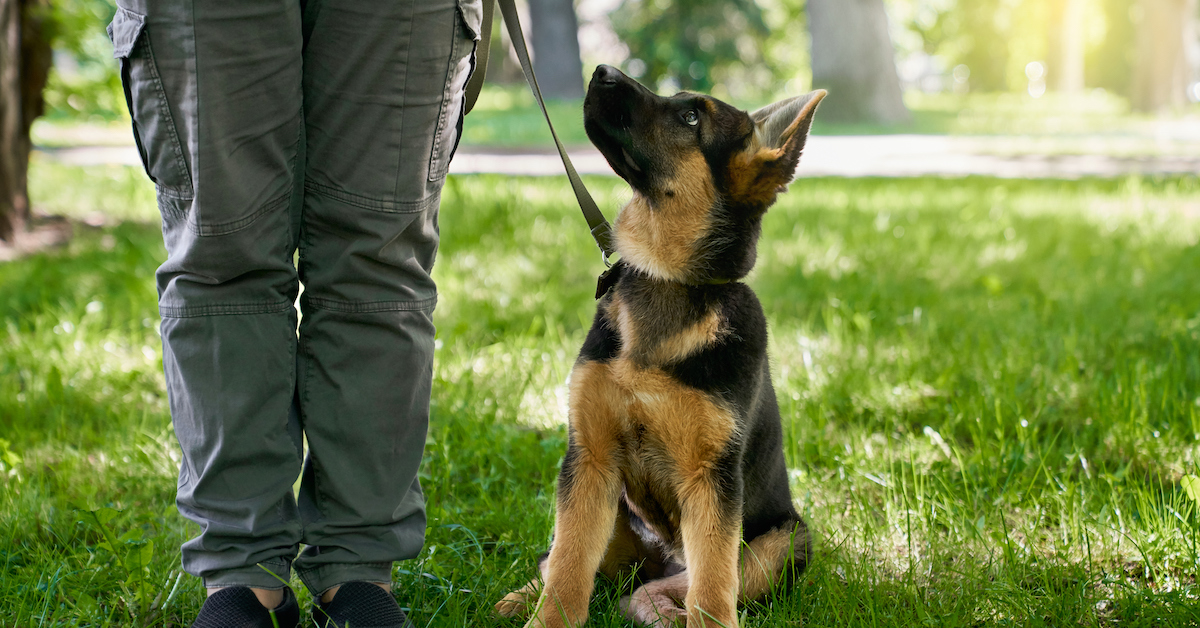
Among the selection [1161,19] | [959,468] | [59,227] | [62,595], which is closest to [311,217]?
[62,595]

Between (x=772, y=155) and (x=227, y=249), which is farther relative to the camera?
(x=772, y=155)

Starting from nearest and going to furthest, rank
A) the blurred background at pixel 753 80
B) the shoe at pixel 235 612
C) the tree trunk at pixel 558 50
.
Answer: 1. the shoe at pixel 235 612
2. the blurred background at pixel 753 80
3. the tree trunk at pixel 558 50

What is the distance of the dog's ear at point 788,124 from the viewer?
7.68 ft

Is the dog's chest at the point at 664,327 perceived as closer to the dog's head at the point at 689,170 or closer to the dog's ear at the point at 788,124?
the dog's head at the point at 689,170

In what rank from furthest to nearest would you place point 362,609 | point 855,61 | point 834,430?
point 855,61 < point 834,430 < point 362,609

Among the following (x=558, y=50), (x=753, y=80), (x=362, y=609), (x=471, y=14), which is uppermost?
(x=558, y=50)

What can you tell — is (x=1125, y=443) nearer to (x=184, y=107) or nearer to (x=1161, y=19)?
(x=184, y=107)

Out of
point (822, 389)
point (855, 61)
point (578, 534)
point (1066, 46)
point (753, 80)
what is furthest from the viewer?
point (1066, 46)

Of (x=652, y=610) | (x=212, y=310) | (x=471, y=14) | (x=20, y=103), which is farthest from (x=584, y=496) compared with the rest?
(x=20, y=103)

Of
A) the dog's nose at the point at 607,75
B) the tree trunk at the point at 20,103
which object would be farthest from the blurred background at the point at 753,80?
the dog's nose at the point at 607,75

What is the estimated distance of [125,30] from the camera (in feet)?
6.18

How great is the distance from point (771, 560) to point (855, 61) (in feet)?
66.3

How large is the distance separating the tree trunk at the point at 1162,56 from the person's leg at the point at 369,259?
2628 centimetres

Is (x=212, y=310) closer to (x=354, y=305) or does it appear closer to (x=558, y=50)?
(x=354, y=305)
